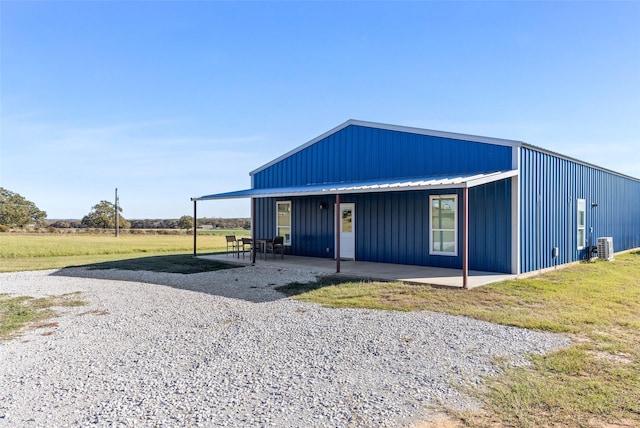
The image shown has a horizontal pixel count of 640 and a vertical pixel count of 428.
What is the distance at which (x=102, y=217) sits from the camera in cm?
5903

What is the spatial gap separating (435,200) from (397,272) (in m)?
2.41

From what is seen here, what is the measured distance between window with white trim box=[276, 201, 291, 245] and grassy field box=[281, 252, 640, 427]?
6.24m

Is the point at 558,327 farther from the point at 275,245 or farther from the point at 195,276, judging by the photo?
the point at 275,245

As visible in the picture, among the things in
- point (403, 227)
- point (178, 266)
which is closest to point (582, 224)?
point (403, 227)

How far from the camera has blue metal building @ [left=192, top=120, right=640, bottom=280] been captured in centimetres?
987

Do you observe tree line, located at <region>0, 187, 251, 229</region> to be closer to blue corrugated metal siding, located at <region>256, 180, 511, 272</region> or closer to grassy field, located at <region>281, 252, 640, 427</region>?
blue corrugated metal siding, located at <region>256, 180, 511, 272</region>

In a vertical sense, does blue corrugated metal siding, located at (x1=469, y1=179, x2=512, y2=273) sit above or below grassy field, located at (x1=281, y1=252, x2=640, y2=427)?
above

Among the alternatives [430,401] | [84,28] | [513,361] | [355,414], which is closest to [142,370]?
[355,414]

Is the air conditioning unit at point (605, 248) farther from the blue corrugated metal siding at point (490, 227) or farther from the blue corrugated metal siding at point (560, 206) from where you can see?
the blue corrugated metal siding at point (490, 227)

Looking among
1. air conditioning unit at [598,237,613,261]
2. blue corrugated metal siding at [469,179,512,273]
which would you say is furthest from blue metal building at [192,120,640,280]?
air conditioning unit at [598,237,613,261]

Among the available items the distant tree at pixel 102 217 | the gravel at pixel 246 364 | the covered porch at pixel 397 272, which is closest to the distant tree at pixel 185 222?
the distant tree at pixel 102 217

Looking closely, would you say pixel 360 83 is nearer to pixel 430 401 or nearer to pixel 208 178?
pixel 430 401

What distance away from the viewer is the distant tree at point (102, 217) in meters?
58.9

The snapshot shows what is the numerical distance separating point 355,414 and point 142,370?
2263mm
